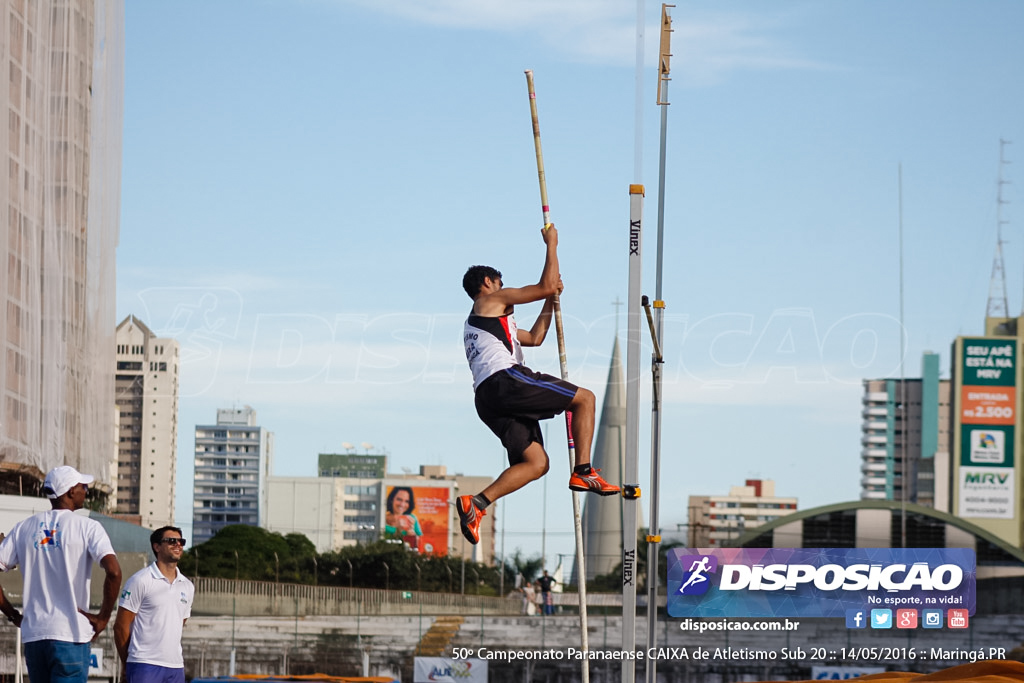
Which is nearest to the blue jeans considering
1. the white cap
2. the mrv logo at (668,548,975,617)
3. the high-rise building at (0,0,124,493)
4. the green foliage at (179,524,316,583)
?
the white cap

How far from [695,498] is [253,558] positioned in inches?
3862

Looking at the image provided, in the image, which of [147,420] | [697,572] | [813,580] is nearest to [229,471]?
[147,420]

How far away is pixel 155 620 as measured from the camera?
22.2ft

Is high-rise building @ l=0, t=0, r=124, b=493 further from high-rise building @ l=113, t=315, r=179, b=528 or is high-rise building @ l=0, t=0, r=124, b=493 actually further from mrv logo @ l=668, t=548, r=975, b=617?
high-rise building @ l=113, t=315, r=179, b=528

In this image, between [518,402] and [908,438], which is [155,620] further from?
[908,438]

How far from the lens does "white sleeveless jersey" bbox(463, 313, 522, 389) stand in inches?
261

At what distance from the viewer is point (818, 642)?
2922cm

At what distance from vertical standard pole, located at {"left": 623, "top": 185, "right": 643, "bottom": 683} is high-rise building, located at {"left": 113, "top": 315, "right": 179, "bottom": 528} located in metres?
148

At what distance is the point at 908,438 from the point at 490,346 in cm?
17408

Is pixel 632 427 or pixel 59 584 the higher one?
pixel 632 427

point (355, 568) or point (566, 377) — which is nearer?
point (566, 377)

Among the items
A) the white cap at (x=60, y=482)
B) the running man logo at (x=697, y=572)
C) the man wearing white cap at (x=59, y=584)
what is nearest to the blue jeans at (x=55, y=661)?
the man wearing white cap at (x=59, y=584)

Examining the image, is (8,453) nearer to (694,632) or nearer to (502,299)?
(694,632)

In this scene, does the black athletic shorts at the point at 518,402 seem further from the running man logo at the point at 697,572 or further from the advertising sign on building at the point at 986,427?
the advertising sign on building at the point at 986,427
